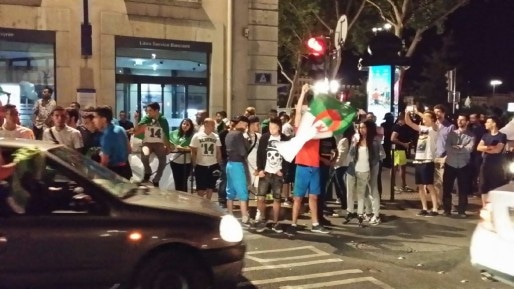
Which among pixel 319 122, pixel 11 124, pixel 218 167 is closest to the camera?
pixel 11 124

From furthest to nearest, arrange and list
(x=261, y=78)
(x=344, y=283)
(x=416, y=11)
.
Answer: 1. (x=416, y=11)
2. (x=261, y=78)
3. (x=344, y=283)

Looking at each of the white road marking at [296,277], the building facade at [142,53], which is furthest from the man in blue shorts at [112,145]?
the building facade at [142,53]

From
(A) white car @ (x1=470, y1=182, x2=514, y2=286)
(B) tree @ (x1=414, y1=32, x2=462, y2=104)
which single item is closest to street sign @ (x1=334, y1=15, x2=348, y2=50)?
(A) white car @ (x1=470, y1=182, x2=514, y2=286)

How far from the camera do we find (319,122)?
387 inches

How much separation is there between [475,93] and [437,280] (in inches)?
2335

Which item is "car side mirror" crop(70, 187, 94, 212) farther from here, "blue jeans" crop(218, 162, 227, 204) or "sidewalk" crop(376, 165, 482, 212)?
"sidewalk" crop(376, 165, 482, 212)

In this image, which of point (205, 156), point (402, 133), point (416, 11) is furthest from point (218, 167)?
point (416, 11)

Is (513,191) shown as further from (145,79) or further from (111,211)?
(145,79)

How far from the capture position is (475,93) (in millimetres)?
63656

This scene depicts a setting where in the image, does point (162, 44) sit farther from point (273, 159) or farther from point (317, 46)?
point (273, 159)

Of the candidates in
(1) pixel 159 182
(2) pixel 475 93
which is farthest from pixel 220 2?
(2) pixel 475 93

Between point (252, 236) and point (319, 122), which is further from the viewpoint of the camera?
point (319, 122)

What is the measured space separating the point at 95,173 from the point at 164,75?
38.4ft

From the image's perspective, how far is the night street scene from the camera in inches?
227
